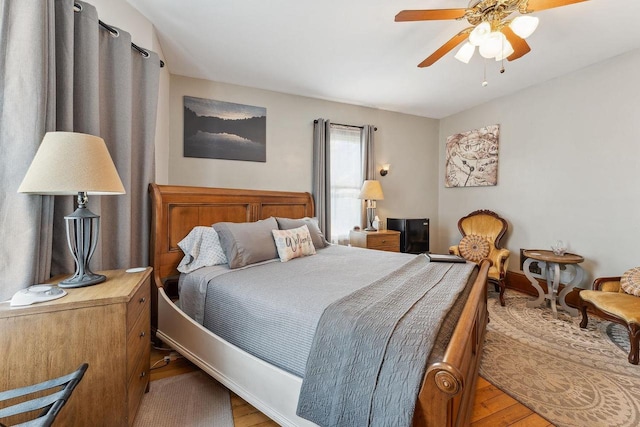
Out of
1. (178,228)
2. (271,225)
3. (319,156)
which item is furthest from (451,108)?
(178,228)

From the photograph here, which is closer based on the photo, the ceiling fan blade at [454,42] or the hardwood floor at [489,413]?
the hardwood floor at [489,413]

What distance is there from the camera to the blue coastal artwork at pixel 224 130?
10.3ft

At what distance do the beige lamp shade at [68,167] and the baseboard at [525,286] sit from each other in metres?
4.54

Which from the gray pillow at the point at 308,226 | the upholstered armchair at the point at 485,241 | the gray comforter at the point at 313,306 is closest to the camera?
the gray comforter at the point at 313,306

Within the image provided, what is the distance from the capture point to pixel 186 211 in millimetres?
2465

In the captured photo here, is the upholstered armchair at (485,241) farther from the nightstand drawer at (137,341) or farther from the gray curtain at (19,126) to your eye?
the gray curtain at (19,126)

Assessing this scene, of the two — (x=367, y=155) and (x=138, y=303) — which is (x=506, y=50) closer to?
(x=367, y=155)

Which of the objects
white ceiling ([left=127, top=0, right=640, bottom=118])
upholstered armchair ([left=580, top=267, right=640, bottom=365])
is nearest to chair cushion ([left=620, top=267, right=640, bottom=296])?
upholstered armchair ([left=580, top=267, right=640, bottom=365])

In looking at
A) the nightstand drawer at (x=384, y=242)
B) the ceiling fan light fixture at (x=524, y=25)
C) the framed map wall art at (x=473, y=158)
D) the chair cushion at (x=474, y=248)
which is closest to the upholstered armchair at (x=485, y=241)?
the chair cushion at (x=474, y=248)

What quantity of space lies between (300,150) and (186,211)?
1845 millimetres

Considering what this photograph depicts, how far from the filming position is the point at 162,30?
93.4 inches

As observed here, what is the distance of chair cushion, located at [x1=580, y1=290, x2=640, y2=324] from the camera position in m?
2.02

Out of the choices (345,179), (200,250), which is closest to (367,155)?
(345,179)

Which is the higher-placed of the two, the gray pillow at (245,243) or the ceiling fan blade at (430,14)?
the ceiling fan blade at (430,14)
